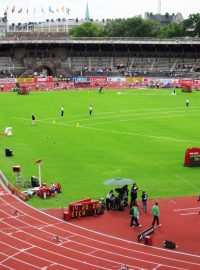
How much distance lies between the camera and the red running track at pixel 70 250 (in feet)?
64.5

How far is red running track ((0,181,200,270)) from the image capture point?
19672 mm

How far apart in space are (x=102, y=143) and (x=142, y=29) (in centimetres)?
12398

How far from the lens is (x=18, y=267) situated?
19469 millimetres

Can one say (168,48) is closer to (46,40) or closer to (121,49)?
(121,49)

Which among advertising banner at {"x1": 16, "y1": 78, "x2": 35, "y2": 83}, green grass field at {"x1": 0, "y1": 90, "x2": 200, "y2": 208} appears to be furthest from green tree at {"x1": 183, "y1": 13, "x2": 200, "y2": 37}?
green grass field at {"x1": 0, "y1": 90, "x2": 200, "y2": 208}

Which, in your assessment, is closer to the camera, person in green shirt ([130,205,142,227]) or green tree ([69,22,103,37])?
person in green shirt ([130,205,142,227])

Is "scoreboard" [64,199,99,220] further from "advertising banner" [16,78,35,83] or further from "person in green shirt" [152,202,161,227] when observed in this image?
"advertising banner" [16,78,35,83]

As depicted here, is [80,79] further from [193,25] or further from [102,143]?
Answer: [102,143]

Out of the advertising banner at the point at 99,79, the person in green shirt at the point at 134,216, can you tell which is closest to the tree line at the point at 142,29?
the advertising banner at the point at 99,79

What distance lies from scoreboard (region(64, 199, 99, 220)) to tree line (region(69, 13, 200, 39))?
397 ft

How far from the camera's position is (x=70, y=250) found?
69.0 feet

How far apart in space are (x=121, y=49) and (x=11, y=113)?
61813 millimetres

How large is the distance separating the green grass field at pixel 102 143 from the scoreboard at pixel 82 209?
7.21ft

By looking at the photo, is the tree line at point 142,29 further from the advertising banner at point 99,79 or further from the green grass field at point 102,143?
the green grass field at point 102,143
